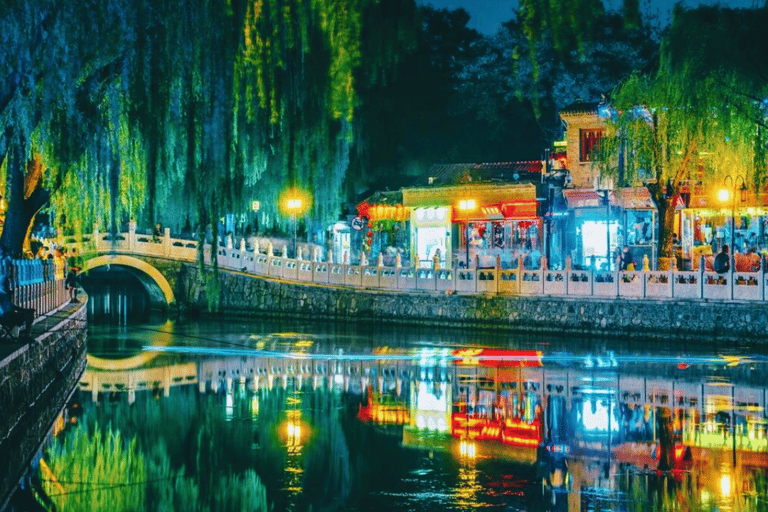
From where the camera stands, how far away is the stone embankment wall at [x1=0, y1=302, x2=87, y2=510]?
495 inches

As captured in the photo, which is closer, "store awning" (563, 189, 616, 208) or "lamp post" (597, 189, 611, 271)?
Result: "lamp post" (597, 189, 611, 271)

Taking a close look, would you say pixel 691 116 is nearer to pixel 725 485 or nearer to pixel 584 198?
pixel 584 198

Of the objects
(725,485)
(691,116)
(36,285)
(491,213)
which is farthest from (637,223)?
(725,485)

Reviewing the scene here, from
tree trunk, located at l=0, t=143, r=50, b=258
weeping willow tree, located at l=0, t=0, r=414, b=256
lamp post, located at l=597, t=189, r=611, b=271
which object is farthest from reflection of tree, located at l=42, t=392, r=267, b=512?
lamp post, located at l=597, t=189, r=611, b=271

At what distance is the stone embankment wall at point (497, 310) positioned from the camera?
2603cm

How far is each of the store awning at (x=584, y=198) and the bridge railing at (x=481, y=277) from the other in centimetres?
451

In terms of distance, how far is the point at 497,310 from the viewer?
30.6 m

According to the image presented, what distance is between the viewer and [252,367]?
72.9 feet

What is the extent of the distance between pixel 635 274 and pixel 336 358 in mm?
8562

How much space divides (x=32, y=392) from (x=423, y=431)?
585cm

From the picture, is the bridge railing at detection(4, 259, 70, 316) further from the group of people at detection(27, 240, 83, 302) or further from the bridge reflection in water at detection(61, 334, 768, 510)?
the bridge reflection in water at detection(61, 334, 768, 510)

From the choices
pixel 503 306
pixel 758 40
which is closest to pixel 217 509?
pixel 758 40

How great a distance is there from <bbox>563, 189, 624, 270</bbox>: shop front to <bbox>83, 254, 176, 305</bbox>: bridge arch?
14.8m

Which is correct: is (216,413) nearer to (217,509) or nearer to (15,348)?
(15,348)
